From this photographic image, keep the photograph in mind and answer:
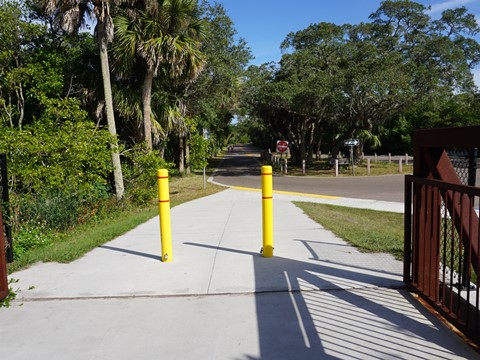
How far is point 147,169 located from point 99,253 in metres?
7.49

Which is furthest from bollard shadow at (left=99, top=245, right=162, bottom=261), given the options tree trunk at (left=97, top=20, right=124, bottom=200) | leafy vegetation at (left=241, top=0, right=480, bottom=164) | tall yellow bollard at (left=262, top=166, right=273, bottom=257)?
leafy vegetation at (left=241, top=0, right=480, bottom=164)

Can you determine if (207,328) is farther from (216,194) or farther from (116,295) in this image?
(216,194)

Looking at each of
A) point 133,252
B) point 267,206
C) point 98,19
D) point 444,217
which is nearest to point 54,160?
point 133,252

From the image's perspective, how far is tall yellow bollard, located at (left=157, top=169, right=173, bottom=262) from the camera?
223 inches

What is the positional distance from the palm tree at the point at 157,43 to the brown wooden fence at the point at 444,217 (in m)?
12.4

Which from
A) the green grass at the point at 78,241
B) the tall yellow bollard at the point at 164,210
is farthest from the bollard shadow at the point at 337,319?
the green grass at the point at 78,241

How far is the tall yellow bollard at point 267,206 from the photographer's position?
18.7 feet

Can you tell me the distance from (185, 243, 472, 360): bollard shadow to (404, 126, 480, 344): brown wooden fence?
244 mm

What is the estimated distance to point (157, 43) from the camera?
49.9 feet

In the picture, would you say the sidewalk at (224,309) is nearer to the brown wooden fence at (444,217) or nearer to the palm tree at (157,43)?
the brown wooden fence at (444,217)

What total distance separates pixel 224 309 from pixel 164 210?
6.69 feet

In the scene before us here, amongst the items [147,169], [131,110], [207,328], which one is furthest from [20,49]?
[207,328]

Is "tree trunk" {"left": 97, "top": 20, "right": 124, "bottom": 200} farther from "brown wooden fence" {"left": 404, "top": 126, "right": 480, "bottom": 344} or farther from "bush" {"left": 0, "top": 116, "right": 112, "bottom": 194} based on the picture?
"brown wooden fence" {"left": 404, "top": 126, "right": 480, "bottom": 344}

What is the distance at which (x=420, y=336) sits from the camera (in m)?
3.42
